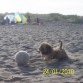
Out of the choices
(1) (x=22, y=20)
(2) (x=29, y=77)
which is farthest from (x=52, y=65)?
(1) (x=22, y=20)

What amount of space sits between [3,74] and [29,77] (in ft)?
2.96

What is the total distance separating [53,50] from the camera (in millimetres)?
12367

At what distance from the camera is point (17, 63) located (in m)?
11.9

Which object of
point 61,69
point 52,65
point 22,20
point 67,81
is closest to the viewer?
point 67,81

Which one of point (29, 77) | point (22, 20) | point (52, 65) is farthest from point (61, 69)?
point (22, 20)

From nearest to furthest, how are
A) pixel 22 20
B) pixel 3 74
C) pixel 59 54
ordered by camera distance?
pixel 3 74 → pixel 59 54 → pixel 22 20

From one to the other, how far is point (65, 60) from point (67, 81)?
3672 mm

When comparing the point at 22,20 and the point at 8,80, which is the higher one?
the point at 8,80

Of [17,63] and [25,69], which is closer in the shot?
[25,69]

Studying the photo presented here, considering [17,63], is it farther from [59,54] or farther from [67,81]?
[67,81]

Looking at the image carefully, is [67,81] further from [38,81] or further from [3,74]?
[3,74]
